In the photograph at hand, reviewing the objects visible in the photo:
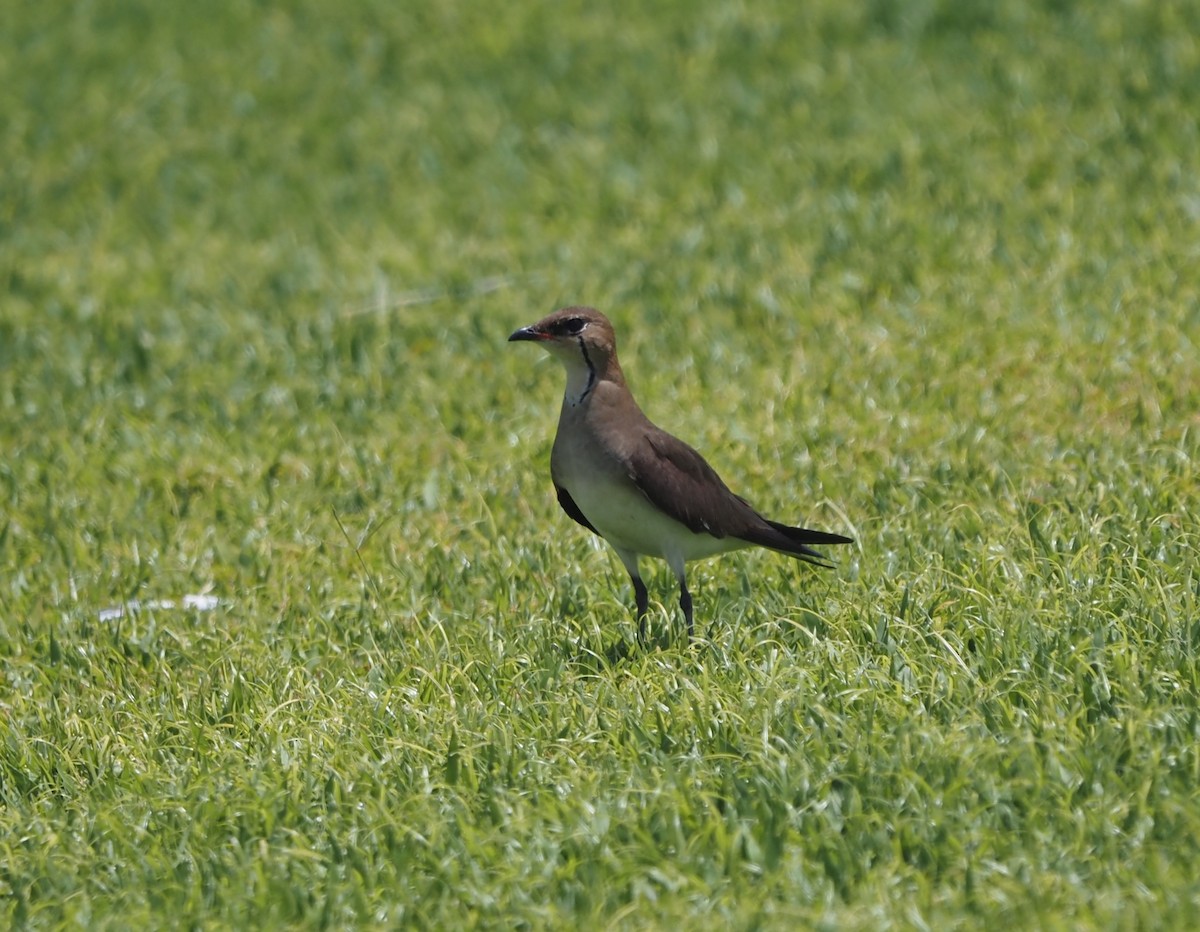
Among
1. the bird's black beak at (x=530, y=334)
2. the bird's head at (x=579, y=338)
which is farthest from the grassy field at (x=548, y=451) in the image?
the bird's black beak at (x=530, y=334)

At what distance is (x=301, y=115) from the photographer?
14.1 m

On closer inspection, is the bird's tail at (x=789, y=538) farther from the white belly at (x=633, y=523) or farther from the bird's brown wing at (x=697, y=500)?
the white belly at (x=633, y=523)

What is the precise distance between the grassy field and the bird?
269 mm

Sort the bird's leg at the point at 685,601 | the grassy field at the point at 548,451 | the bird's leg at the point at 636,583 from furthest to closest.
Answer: the bird's leg at the point at 636,583, the bird's leg at the point at 685,601, the grassy field at the point at 548,451

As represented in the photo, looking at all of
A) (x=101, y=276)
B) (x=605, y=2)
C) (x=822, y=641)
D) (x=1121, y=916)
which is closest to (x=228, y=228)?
(x=101, y=276)

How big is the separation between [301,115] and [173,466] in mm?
6176

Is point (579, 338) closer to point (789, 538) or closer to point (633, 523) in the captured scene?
point (633, 523)

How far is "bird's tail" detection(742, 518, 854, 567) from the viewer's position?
19.7ft

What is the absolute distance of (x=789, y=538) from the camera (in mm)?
6109

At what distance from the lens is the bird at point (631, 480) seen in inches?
232

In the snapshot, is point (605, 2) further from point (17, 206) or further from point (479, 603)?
point (479, 603)

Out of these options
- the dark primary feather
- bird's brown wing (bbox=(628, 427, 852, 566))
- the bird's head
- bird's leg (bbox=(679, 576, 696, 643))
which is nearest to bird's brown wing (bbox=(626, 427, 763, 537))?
bird's brown wing (bbox=(628, 427, 852, 566))

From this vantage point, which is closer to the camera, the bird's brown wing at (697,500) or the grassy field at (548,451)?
the grassy field at (548,451)

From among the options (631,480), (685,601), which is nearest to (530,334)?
(631,480)
